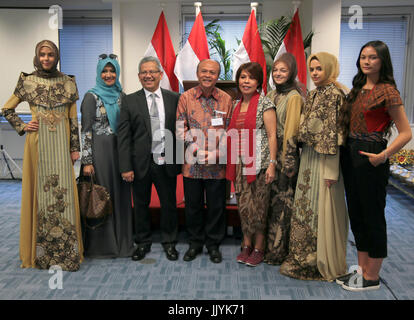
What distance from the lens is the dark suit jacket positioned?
2502 mm

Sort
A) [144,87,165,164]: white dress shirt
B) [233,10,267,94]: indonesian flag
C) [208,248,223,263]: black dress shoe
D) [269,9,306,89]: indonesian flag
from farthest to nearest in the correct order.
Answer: [233,10,267,94]: indonesian flag, [269,9,306,89]: indonesian flag, [208,248,223,263]: black dress shoe, [144,87,165,164]: white dress shirt

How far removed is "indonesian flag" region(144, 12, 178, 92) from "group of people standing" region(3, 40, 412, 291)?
2.22m

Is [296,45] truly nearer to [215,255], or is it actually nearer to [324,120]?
[324,120]

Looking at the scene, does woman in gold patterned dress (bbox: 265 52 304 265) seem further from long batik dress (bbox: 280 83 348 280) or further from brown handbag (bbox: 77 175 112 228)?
brown handbag (bbox: 77 175 112 228)

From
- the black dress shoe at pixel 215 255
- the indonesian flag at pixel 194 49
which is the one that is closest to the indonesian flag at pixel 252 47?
the indonesian flag at pixel 194 49

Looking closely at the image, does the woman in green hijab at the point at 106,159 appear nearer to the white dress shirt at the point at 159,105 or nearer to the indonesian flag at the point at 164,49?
the white dress shirt at the point at 159,105

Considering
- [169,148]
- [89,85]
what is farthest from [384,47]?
[89,85]

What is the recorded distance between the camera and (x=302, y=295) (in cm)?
220

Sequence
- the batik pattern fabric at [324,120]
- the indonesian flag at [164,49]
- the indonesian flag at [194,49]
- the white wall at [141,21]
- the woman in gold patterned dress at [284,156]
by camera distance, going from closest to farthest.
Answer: the batik pattern fabric at [324,120], the woman in gold patterned dress at [284,156], the indonesian flag at [194,49], the indonesian flag at [164,49], the white wall at [141,21]

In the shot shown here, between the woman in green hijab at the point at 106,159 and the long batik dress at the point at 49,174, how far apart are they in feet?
0.34

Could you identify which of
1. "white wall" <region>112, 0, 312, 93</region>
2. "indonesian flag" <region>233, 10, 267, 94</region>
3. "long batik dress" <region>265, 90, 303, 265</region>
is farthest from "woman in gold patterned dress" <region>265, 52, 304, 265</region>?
"white wall" <region>112, 0, 312, 93</region>

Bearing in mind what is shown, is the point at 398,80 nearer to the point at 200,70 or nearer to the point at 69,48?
the point at 200,70

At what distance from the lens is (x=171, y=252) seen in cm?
271

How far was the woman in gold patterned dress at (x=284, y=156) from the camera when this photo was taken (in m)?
2.33
